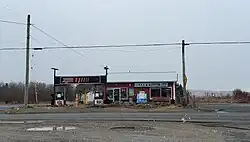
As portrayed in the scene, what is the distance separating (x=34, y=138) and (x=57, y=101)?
36050 millimetres

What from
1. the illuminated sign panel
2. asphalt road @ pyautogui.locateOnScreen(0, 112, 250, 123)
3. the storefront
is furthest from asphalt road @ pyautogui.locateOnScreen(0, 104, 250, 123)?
the storefront

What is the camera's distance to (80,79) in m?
49.4

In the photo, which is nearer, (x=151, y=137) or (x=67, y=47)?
(x=151, y=137)

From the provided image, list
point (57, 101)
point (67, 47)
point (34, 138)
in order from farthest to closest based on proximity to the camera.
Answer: point (57, 101) → point (67, 47) → point (34, 138)

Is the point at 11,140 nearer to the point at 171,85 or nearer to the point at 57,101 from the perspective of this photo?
the point at 57,101

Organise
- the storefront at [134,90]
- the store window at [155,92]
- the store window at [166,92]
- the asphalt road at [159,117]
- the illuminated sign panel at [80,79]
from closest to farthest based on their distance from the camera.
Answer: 1. the asphalt road at [159,117]
2. the illuminated sign panel at [80,79]
3. the store window at [166,92]
4. the storefront at [134,90]
5. the store window at [155,92]

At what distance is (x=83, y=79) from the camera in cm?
4934

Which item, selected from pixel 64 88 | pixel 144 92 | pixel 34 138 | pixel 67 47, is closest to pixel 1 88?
pixel 64 88

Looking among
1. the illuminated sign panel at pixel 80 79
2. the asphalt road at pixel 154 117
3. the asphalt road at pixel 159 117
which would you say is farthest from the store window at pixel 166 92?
the asphalt road at pixel 159 117

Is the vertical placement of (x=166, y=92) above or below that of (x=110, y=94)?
above

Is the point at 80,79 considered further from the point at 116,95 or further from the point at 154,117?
the point at 154,117

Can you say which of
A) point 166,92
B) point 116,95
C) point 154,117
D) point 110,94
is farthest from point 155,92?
point 154,117

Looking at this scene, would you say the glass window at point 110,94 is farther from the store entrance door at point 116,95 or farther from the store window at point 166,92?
the store window at point 166,92

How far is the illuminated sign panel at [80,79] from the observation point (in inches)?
1911
